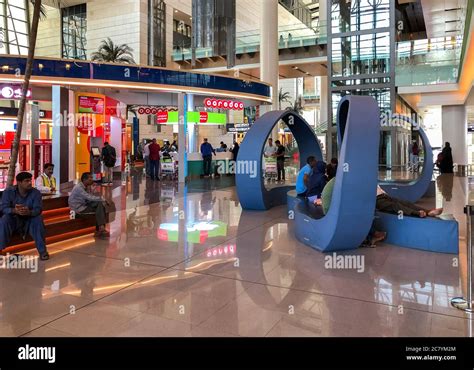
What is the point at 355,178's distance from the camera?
547 centimetres

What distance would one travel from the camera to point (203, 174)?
752 inches

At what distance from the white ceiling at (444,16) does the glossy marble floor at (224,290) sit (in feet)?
35.4

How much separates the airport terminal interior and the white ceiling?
5.3 inches

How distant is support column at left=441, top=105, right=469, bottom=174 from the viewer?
74.9ft

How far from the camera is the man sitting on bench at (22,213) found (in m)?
5.25

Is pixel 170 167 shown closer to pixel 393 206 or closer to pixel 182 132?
pixel 182 132

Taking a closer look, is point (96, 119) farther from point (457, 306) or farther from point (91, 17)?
point (91, 17)

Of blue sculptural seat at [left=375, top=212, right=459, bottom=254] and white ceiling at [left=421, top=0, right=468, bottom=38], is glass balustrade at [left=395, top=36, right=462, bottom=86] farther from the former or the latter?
blue sculptural seat at [left=375, top=212, right=459, bottom=254]

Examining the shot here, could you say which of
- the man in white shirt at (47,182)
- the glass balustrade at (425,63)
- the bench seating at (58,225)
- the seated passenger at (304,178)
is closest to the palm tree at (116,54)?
the glass balustrade at (425,63)

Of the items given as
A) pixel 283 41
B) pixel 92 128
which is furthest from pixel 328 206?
pixel 283 41

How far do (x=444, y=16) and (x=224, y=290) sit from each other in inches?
628

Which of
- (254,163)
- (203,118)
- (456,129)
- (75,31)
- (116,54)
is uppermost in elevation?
(75,31)

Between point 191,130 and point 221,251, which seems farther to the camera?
point 191,130

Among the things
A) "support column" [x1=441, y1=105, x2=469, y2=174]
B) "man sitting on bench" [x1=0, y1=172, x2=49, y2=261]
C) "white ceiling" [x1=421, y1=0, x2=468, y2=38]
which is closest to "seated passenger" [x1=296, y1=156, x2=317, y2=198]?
"man sitting on bench" [x1=0, y1=172, x2=49, y2=261]
